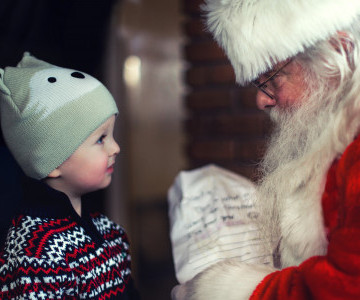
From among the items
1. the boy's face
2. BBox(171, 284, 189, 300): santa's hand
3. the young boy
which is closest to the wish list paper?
BBox(171, 284, 189, 300): santa's hand

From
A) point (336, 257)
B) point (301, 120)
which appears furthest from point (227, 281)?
point (301, 120)

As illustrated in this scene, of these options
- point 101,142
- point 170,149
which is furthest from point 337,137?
point 170,149

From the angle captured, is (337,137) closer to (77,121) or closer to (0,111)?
(77,121)

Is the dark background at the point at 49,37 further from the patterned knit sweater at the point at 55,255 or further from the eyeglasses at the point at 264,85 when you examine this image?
the eyeglasses at the point at 264,85

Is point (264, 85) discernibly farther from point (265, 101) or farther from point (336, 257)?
point (336, 257)

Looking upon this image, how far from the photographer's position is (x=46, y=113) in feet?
4.06

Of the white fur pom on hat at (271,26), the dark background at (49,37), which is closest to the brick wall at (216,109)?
the dark background at (49,37)

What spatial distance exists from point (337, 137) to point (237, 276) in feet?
1.25

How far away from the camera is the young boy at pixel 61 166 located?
46.8 inches

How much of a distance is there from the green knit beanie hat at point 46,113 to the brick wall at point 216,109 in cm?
104

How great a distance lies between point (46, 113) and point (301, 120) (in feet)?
2.12

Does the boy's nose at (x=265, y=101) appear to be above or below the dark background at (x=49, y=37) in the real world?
below

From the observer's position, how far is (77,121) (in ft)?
4.12

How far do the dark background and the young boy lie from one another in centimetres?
14
